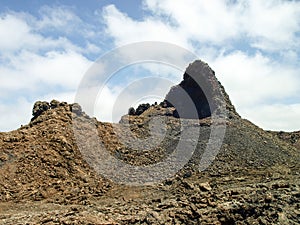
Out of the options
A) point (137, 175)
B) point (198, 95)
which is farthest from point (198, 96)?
point (137, 175)

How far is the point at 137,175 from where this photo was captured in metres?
30.0

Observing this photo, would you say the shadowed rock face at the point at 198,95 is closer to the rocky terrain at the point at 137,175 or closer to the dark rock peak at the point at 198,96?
the dark rock peak at the point at 198,96

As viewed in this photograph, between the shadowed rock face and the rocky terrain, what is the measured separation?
1.23 ft

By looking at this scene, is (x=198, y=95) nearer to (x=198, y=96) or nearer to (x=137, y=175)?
(x=198, y=96)

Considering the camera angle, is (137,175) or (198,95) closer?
(137,175)

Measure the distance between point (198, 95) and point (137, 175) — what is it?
24.6 m

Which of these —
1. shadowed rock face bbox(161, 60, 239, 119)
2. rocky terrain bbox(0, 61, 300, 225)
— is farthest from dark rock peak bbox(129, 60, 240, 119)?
rocky terrain bbox(0, 61, 300, 225)

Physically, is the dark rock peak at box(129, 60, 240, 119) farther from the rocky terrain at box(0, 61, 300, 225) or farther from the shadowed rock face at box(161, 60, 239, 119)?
the rocky terrain at box(0, 61, 300, 225)

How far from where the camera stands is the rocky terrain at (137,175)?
2066 cm

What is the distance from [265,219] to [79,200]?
39.1 ft

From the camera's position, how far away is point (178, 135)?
125 feet

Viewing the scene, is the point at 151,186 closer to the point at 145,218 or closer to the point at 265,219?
the point at 145,218


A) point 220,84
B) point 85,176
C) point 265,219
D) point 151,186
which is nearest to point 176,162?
point 151,186

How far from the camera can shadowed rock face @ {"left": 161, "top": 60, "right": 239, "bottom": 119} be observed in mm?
47719
